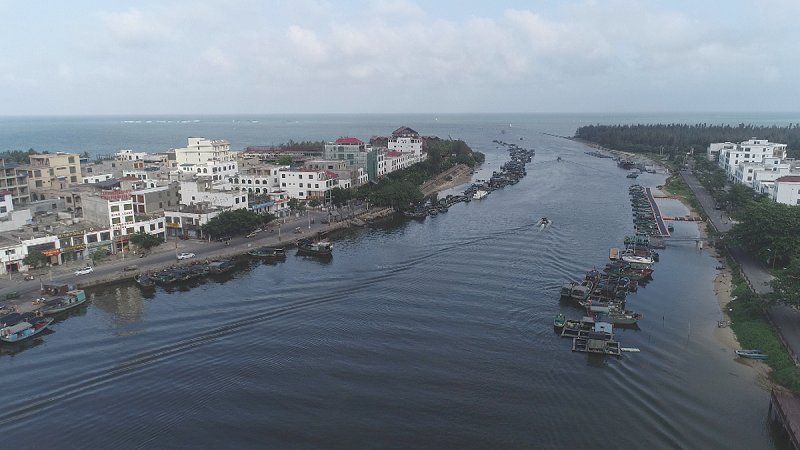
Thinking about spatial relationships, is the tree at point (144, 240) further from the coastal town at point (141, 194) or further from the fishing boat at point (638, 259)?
the fishing boat at point (638, 259)

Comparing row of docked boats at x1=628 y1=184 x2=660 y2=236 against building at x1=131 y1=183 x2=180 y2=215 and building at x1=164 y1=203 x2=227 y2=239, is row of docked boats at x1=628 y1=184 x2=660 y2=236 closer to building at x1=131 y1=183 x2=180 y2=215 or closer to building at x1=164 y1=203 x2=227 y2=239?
building at x1=164 y1=203 x2=227 y2=239

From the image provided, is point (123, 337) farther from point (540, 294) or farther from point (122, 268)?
point (540, 294)

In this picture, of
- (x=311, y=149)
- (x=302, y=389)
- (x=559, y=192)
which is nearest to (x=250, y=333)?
(x=302, y=389)

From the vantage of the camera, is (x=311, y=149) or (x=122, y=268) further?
(x=311, y=149)

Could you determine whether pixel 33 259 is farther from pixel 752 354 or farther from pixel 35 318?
pixel 752 354

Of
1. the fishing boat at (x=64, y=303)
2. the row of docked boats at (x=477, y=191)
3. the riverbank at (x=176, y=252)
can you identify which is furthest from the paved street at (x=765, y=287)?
the fishing boat at (x=64, y=303)

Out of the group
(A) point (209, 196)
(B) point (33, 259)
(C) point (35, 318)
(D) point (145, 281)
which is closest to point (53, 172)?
(A) point (209, 196)
